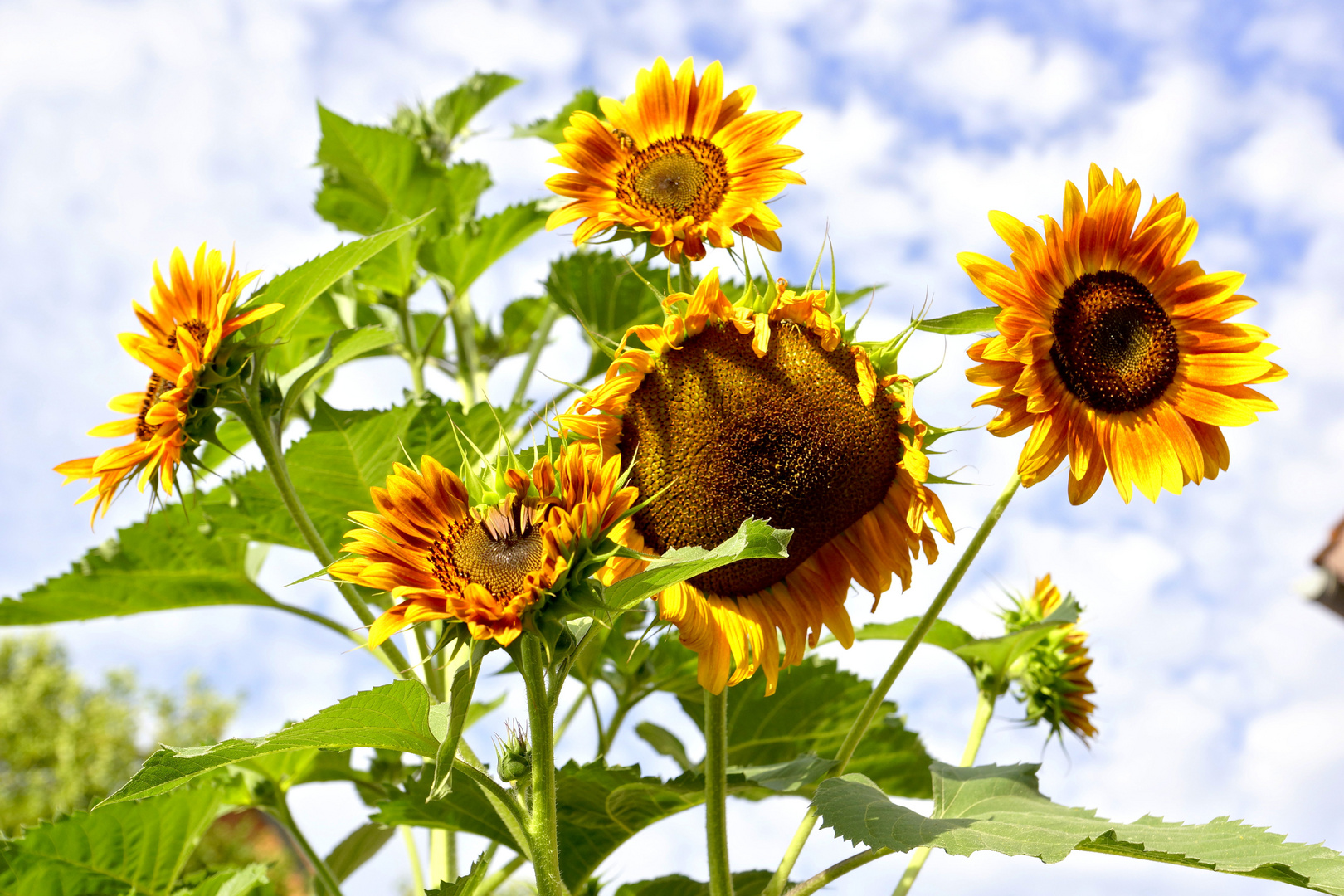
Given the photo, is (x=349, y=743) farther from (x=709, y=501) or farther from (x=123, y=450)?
(x=123, y=450)

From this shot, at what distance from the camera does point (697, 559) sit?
3.69ft

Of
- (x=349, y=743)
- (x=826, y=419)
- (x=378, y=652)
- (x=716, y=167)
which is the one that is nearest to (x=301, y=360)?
(x=378, y=652)

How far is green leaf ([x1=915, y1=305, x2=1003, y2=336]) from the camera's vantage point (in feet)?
4.92

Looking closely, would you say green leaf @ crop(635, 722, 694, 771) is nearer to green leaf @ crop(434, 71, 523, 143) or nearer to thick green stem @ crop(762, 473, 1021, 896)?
thick green stem @ crop(762, 473, 1021, 896)

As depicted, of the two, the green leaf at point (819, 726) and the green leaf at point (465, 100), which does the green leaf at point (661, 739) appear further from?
the green leaf at point (465, 100)

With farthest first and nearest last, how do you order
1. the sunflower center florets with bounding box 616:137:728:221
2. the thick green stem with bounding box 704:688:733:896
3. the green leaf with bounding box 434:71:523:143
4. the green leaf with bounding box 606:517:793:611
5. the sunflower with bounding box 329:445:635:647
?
the green leaf with bounding box 434:71:523:143, the sunflower center florets with bounding box 616:137:728:221, the thick green stem with bounding box 704:688:733:896, the sunflower with bounding box 329:445:635:647, the green leaf with bounding box 606:517:793:611

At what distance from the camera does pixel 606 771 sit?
1651 mm

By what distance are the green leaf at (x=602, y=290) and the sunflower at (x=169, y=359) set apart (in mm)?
956

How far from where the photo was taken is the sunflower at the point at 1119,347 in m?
1.47

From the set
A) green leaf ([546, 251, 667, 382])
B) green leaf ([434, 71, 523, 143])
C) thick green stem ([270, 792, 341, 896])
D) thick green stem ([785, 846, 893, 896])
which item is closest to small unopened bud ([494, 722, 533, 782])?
thick green stem ([785, 846, 893, 896])

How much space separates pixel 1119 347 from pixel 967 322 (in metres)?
0.23

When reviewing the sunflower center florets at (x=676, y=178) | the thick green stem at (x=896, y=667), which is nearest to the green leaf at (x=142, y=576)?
the sunflower center florets at (x=676, y=178)

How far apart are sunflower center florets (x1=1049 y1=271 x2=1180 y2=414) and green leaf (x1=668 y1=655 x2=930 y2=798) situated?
84cm

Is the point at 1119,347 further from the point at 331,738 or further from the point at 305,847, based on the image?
the point at 305,847
